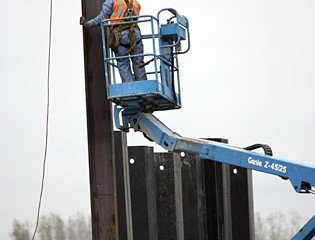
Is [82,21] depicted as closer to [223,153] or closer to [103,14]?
[103,14]

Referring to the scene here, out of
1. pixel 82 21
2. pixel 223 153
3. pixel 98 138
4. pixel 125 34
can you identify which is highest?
pixel 82 21

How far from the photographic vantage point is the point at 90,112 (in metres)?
11.8

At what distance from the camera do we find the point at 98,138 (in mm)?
11758

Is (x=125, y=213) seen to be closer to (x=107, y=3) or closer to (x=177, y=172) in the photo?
(x=177, y=172)

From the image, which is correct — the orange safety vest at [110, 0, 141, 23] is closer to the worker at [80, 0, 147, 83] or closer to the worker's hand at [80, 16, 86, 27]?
the worker at [80, 0, 147, 83]

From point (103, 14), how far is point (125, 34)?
371 millimetres

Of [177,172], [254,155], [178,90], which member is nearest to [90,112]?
[178,90]

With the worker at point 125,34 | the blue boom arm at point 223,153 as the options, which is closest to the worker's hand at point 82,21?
the worker at point 125,34

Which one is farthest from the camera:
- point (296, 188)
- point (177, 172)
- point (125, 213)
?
point (177, 172)

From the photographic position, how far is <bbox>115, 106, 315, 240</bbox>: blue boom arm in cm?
1125

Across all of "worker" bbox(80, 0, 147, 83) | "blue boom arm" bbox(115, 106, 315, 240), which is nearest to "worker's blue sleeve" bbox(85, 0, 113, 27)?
"worker" bbox(80, 0, 147, 83)

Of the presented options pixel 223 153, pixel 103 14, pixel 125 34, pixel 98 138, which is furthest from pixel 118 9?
pixel 223 153

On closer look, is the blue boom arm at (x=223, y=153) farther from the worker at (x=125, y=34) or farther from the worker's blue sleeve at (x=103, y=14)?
the worker's blue sleeve at (x=103, y=14)

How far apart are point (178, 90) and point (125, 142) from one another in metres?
1.48
